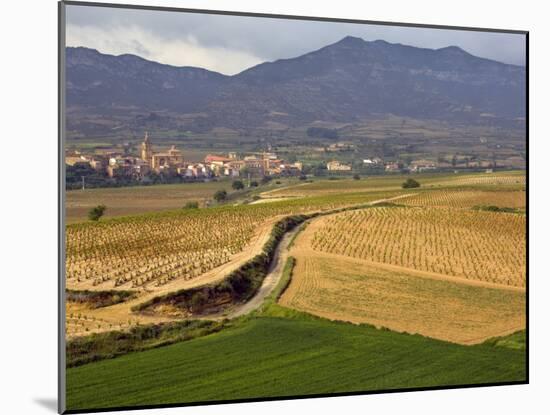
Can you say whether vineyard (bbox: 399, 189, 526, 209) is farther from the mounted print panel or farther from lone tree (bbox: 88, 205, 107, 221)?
lone tree (bbox: 88, 205, 107, 221)

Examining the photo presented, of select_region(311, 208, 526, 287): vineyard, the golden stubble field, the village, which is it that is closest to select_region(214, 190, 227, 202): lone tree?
the village

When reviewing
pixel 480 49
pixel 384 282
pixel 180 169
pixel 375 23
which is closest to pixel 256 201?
pixel 180 169

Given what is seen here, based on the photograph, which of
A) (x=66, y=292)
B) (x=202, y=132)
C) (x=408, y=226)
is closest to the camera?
(x=66, y=292)

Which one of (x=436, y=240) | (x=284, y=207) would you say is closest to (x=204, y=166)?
(x=284, y=207)

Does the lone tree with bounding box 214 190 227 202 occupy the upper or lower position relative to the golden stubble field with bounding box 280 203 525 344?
upper

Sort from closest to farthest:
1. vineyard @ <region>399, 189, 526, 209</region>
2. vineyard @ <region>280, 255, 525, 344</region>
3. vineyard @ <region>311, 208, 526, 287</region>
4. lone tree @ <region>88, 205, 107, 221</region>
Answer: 1. lone tree @ <region>88, 205, 107, 221</region>
2. vineyard @ <region>280, 255, 525, 344</region>
3. vineyard @ <region>311, 208, 526, 287</region>
4. vineyard @ <region>399, 189, 526, 209</region>

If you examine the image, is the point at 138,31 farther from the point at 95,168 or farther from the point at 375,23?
the point at 375,23
